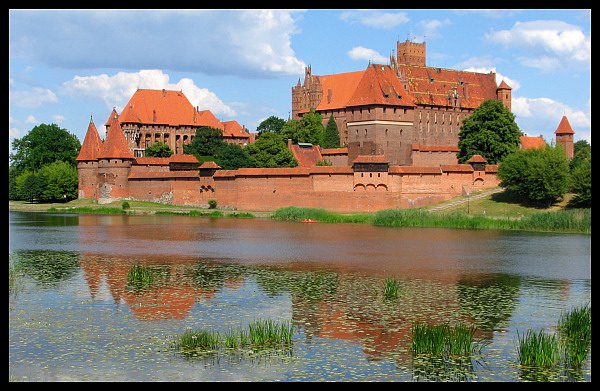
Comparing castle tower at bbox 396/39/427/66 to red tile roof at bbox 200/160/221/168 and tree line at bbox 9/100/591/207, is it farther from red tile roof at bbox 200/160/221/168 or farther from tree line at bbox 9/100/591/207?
red tile roof at bbox 200/160/221/168

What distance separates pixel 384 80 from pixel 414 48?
22147 mm

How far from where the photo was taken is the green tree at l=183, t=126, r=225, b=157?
55781 millimetres

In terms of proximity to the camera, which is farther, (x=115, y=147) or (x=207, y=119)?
(x=207, y=119)

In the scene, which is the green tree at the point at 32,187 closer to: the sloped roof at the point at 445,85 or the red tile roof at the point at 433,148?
the red tile roof at the point at 433,148

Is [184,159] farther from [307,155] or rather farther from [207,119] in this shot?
[207,119]

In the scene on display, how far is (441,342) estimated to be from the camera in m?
11.5

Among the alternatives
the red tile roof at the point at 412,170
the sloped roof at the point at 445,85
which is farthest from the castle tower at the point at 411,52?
the red tile roof at the point at 412,170

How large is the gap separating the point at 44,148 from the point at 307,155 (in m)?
→ 18.8

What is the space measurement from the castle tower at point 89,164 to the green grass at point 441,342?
42865 millimetres

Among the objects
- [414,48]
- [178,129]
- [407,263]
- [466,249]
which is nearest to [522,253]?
[466,249]

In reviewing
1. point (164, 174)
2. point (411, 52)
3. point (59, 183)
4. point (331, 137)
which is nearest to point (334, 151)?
point (331, 137)

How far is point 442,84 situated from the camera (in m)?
59.3

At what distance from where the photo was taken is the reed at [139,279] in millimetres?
17084
